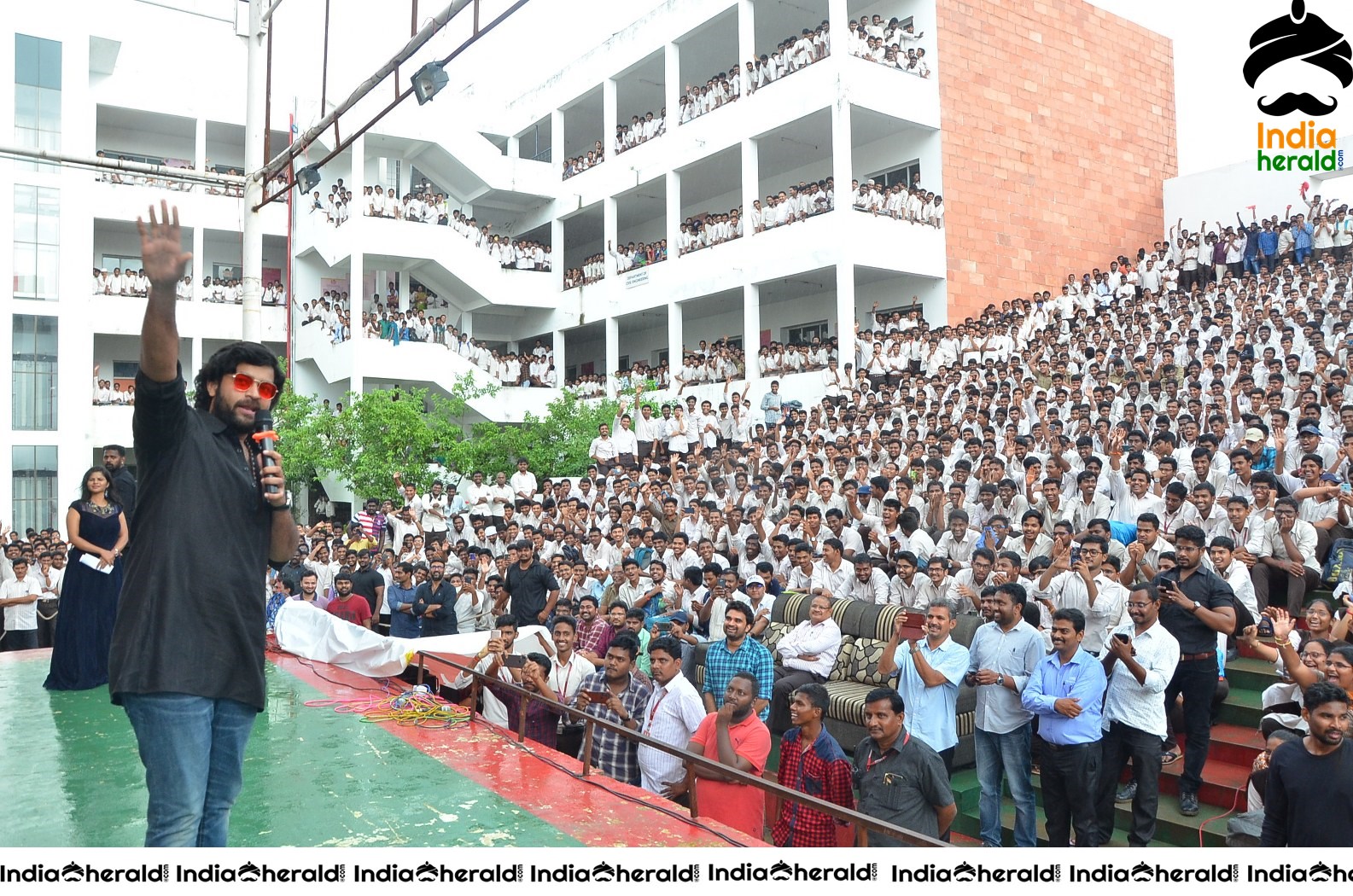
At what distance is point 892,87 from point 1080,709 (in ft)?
54.9

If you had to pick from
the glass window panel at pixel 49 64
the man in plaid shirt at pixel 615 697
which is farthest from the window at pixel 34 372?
the man in plaid shirt at pixel 615 697

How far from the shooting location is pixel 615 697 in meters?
6.64

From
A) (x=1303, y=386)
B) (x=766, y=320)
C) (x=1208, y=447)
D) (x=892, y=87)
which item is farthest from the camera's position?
(x=766, y=320)

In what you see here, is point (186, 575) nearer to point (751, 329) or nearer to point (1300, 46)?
point (1300, 46)

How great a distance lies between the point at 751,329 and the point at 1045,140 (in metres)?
7.96

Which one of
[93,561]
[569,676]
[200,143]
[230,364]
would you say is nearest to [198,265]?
[200,143]

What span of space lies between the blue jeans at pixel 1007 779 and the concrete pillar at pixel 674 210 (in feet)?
59.6

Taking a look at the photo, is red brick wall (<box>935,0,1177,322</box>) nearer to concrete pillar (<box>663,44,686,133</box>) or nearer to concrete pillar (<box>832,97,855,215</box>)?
concrete pillar (<box>832,97,855,215</box>)

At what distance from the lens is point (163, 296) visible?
2201 mm

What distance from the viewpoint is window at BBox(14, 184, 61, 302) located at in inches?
798

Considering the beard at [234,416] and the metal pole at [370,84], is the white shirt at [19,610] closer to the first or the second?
the metal pole at [370,84]

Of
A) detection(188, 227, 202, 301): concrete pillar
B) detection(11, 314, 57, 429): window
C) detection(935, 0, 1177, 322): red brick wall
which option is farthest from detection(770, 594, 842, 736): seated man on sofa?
detection(188, 227, 202, 301): concrete pillar
